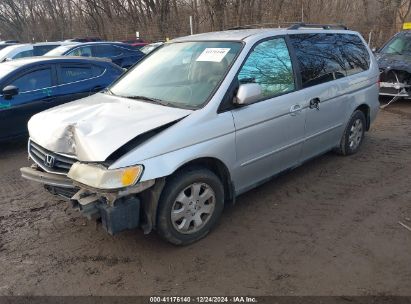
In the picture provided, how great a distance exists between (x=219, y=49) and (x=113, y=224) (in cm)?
214

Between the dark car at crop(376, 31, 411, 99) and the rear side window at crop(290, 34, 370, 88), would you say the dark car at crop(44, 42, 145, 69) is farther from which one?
the rear side window at crop(290, 34, 370, 88)

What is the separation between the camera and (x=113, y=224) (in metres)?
3.21

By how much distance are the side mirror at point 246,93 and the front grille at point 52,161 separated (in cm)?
158

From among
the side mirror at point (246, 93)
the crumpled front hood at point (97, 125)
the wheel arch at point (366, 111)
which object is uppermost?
the side mirror at point (246, 93)

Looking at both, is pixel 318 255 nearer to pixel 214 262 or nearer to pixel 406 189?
pixel 214 262

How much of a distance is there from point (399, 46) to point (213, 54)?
26.5 ft

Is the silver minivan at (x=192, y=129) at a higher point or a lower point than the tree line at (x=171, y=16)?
lower

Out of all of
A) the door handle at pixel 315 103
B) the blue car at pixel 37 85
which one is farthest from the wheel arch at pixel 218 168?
the blue car at pixel 37 85

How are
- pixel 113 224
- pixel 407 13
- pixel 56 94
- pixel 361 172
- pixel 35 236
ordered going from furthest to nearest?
pixel 407 13 < pixel 56 94 < pixel 361 172 < pixel 35 236 < pixel 113 224

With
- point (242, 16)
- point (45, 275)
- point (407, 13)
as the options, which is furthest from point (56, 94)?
point (407, 13)

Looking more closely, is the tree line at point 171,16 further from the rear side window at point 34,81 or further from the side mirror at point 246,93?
the side mirror at point 246,93

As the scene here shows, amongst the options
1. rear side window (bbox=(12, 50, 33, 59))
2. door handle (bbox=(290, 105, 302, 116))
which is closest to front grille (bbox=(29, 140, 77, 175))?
door handle (bbox=(290, 105, 302, 116))

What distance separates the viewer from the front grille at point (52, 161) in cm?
356

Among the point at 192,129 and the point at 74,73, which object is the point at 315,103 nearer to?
the point at 192,129
